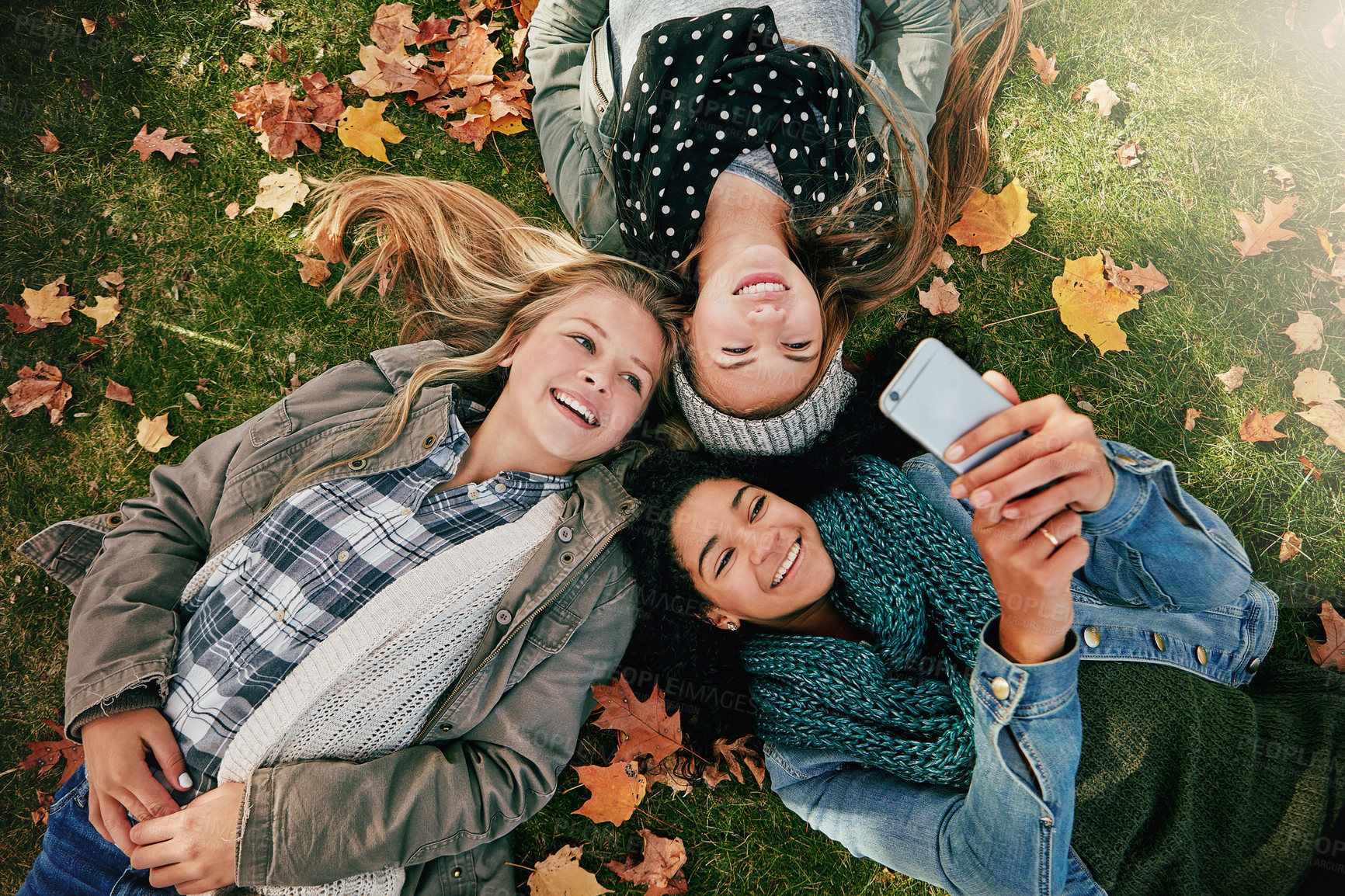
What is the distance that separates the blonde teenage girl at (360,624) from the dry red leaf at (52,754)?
55 centimetres

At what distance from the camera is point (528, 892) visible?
147 inches

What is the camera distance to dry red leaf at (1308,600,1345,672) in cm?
346

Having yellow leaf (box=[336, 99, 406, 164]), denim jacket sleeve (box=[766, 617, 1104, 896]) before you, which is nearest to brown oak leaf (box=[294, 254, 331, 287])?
yellow leaf (box=[336, 99, 406, 164])

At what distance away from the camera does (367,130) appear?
4109 mm

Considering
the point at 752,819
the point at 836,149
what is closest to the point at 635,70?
the point at 836,149

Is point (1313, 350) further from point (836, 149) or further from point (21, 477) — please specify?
point (21, 477)

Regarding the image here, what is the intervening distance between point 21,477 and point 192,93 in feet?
7.87

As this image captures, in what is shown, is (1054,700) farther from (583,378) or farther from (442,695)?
(442,695)

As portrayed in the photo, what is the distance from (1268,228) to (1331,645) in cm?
219

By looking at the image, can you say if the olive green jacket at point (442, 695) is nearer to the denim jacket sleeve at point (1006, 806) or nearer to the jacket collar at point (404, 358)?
the jacket collar at point (404, 358)

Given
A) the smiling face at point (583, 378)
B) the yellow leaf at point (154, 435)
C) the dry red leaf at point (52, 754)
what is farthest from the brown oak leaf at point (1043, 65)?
the dry red leaf at point (52, 754)

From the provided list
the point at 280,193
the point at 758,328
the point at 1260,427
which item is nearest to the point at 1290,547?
the point at 1260,427

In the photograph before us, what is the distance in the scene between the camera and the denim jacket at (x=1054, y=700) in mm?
2512

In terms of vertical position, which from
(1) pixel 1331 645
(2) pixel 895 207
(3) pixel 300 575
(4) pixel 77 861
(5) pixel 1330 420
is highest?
(2) pixel 895 207
